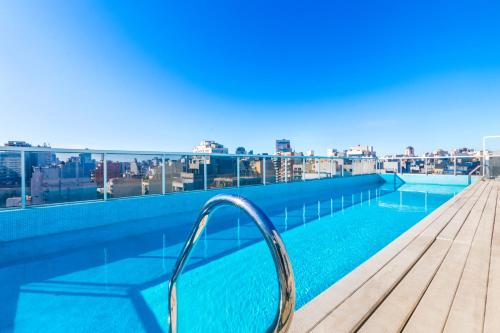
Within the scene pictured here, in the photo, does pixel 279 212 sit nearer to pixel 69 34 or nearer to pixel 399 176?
pixel 69 34

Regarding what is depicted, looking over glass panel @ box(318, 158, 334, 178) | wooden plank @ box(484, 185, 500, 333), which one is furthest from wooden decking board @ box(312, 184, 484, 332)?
glass panel @ box(318, 158, 334, 178)

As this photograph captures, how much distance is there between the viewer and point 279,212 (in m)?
5.29

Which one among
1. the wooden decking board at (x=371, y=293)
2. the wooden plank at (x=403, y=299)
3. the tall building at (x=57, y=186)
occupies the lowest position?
the wooden plank at (x=403, y=299)

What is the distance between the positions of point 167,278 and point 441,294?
2.19 metres

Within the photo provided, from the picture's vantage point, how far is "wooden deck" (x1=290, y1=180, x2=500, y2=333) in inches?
37.5

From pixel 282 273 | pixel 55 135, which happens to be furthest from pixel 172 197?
pixel 55 135

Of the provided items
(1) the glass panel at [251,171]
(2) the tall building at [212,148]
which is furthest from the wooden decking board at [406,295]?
(2) the tall building at [212,148]

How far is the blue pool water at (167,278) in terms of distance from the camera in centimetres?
168

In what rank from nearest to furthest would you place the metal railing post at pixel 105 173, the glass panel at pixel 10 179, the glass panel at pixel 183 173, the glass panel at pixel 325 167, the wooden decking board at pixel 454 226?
the wooden decking board at pixel 454 226 < the glass panel at pixel 10 179 < the metal railing post at pixel 105 173 < the glass panel at pixel 183 173 < the glass panel at pixel 325 167

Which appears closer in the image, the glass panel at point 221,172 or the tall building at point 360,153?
the glass panel at point 221,172

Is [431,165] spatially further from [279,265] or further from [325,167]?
[279,265]

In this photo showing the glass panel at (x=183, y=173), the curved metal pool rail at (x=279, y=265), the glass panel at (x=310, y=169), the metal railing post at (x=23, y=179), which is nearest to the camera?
the curved metal pool rail at (x=279, y=265)

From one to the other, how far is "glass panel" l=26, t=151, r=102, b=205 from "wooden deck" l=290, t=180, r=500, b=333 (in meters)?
4.29

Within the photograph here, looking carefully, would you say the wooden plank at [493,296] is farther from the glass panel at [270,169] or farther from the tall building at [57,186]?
the glass panel at [270,169]
